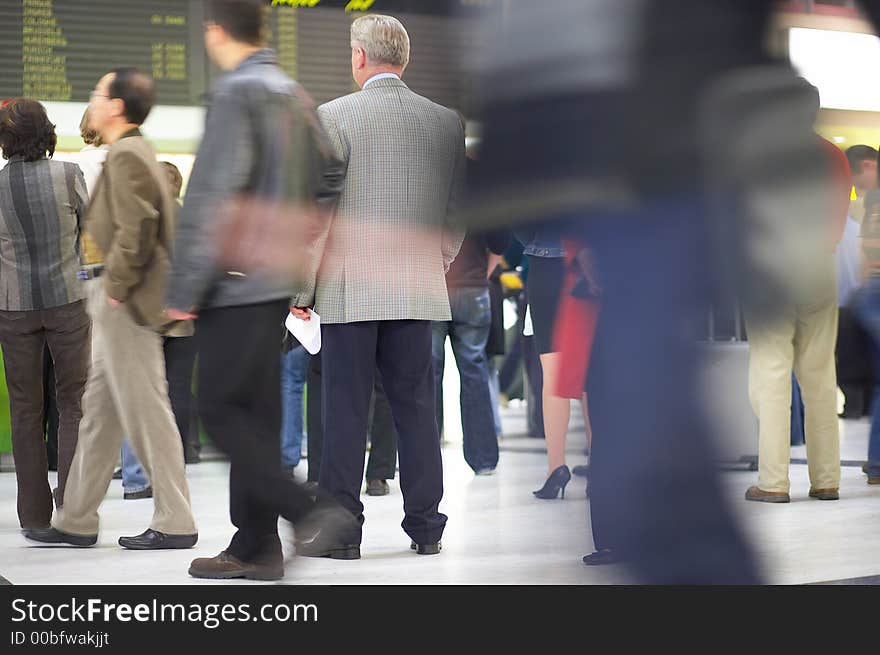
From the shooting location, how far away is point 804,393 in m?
5.09

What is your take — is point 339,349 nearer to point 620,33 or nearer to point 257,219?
point 257,219

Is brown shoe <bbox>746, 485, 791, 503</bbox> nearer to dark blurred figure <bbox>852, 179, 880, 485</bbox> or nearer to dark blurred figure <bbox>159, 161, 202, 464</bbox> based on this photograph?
dark blurred figure <bbox>852, 179, 880, 485</bbox>

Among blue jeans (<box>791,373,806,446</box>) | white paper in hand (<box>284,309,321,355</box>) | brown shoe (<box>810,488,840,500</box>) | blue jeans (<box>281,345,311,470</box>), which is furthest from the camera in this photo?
blue jeans (<box>791,373,806,446</box>)

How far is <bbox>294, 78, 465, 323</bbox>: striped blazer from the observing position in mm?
3758

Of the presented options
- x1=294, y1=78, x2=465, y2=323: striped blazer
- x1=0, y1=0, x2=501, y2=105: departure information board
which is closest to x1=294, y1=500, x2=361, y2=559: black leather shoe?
x1=294, y1=78, x2=465, y2=323: striped blazer

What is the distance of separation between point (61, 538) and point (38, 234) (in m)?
1.03

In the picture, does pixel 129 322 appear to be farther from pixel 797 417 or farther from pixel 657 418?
pixel 797 417

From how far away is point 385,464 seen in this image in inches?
215

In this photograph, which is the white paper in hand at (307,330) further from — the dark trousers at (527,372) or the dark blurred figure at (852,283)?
the dark trousers at (527,372)

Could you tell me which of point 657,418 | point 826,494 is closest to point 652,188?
point 657,418

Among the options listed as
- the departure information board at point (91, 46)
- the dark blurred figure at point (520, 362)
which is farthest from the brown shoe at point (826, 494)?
the departure information board at point (91, 46)

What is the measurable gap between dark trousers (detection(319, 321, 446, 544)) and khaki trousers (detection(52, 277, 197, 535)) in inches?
20.5
